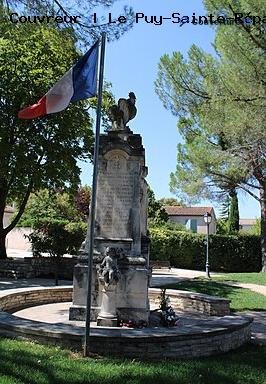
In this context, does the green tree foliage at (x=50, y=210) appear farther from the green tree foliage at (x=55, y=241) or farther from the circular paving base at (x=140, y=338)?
the circular paving base at (x=140, y=338)

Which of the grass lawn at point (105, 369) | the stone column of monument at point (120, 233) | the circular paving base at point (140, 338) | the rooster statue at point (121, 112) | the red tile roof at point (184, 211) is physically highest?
the red tile roof at point (184, 211)

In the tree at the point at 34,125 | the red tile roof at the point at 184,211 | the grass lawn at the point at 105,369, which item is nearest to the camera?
the grass lawn at the point at 105,369

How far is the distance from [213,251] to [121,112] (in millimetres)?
21931

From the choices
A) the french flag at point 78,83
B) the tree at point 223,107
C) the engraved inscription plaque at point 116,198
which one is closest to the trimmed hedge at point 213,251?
the tree at point 223,107

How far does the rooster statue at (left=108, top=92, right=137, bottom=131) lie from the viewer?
9562 millimetres

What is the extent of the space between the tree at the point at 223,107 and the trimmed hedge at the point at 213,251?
334cm

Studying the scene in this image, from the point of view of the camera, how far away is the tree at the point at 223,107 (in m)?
15.4

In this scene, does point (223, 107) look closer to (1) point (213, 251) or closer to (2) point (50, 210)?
(1) point (213, 251)

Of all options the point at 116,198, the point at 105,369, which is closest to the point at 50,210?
the point at 116,198

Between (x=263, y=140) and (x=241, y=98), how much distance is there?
2713 mm

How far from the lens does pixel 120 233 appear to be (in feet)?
29.6

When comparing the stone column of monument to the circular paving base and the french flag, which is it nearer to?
the circular paving base

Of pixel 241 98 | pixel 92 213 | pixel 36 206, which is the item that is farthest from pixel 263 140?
pixel 36 206

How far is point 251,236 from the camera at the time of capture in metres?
30.7
